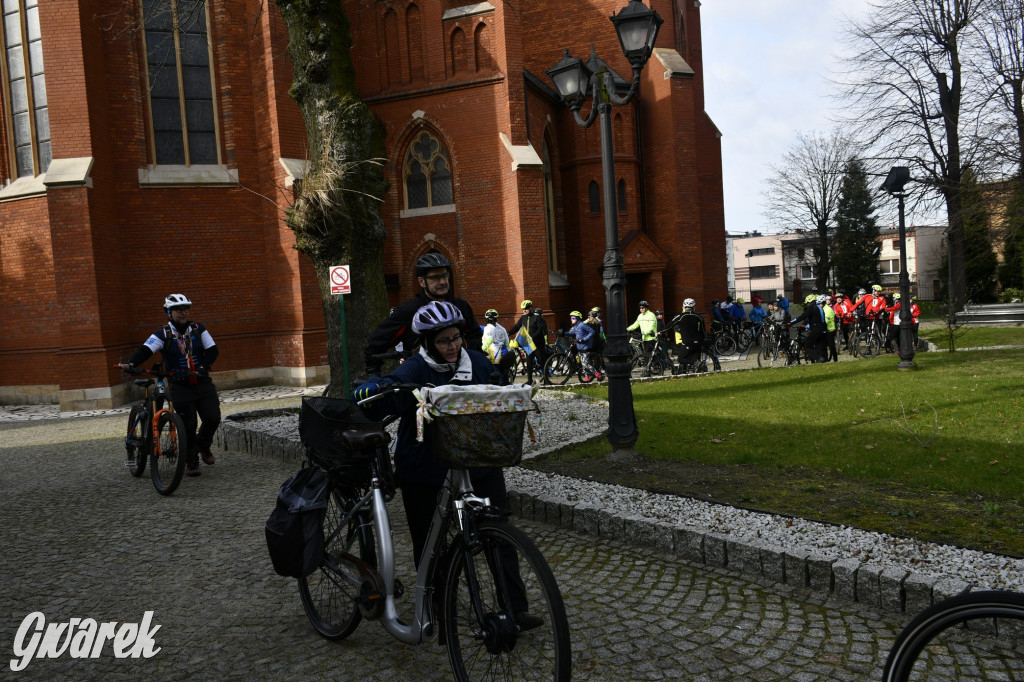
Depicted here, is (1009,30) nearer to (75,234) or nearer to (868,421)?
(868,421)

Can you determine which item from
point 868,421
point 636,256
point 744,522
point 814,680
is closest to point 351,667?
point 814,680

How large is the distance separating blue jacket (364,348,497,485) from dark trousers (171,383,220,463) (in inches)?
205

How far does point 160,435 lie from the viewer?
746 cm

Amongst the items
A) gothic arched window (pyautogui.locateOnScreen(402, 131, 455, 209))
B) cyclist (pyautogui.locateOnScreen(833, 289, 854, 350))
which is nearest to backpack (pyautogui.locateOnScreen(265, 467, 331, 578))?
gothic arched window (pyautogui.locateOnScreen(402, 131, 455, 209))

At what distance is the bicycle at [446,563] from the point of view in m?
2.87

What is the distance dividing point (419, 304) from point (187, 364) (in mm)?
3588

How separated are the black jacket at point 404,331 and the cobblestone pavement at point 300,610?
1381mm

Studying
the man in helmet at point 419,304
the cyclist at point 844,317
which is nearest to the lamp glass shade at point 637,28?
the man in helmet at point 419,304

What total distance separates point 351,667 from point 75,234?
50.4ft

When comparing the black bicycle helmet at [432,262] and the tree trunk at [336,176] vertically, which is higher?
the tree trunk at [336,176]

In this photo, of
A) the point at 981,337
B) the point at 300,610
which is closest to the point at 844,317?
the point at 981,337

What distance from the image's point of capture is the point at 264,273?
18.3 m

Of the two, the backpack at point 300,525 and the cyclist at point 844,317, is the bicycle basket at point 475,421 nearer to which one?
the backpack at point 300,525

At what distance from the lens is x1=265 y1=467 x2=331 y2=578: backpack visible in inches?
138
